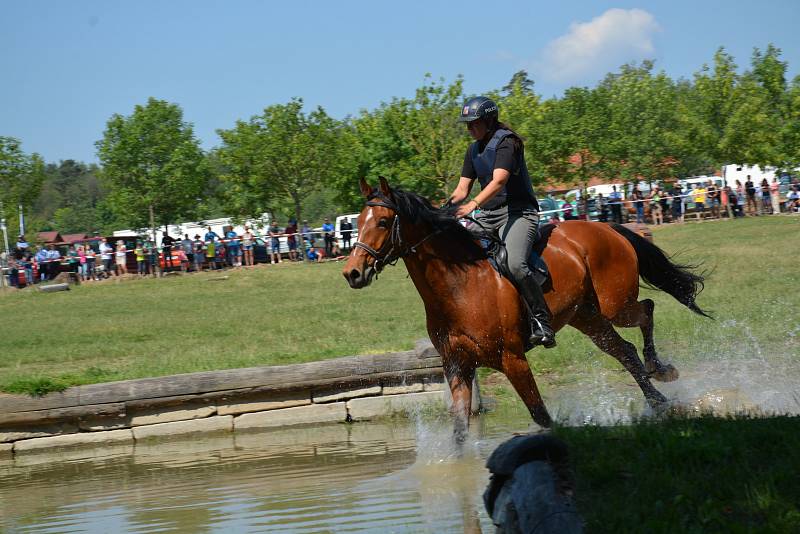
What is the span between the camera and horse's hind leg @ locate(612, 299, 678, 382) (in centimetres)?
974

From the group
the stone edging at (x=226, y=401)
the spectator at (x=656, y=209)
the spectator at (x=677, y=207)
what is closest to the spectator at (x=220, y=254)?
the spectator at (x=656, y=209)

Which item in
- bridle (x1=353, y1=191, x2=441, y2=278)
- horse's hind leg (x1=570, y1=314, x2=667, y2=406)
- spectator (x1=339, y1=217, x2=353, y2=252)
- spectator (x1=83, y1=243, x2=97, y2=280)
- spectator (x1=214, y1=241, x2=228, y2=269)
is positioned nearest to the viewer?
bridle (x1=353, y1=191, x2=441, y2=278)

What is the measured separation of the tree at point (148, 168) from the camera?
49500 mm

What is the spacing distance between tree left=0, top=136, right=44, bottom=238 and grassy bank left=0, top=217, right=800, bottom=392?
18027mm

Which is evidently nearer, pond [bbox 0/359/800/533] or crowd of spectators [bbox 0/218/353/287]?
pond [bbox 0/359/800/533]

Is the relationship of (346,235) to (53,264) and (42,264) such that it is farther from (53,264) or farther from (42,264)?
(42,264)

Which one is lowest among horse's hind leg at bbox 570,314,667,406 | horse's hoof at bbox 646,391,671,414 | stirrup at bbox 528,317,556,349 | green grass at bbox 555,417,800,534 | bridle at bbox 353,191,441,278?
horse's hoof at bbox 646,391,671,414

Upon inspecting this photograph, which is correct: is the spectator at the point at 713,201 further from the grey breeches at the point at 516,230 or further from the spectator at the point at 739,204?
the grey breeches at the point at 516,230

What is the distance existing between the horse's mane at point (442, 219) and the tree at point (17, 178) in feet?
141

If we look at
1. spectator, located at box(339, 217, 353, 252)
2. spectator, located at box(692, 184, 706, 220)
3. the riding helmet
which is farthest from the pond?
spectator, located at box(692, 184, 706, 220)

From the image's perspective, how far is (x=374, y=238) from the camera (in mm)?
7914

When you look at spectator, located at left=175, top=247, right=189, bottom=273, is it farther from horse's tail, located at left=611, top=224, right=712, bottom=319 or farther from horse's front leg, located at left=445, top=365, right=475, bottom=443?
horse's front leg, located at left=445, top=365, right=475, bottom=443

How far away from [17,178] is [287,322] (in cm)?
3556

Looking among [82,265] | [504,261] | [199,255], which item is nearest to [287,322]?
[504,261]
